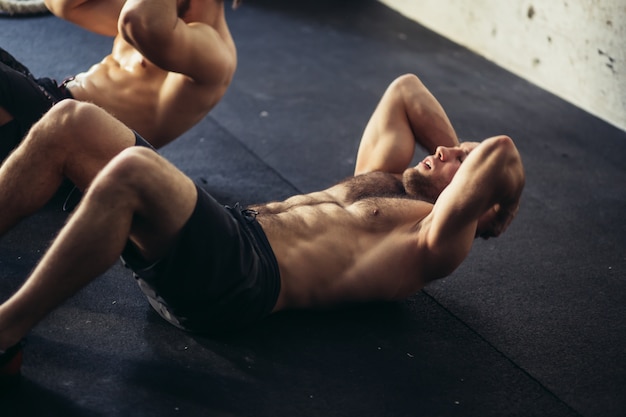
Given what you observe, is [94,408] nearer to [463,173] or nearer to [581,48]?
[463,173]

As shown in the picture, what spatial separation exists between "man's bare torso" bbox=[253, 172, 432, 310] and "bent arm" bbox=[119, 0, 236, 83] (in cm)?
61

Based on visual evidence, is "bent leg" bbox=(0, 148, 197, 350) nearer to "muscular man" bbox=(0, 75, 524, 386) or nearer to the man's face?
"muscular man" bbox=(0, 75, 524, 386)

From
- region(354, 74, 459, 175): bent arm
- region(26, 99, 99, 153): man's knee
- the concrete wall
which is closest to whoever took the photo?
A: region(26, 99, 99, 153): man's knee

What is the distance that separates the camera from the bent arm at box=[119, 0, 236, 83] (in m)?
2.48

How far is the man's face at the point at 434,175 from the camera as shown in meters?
2.36

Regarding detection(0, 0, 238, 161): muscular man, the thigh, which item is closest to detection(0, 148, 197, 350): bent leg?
the thigh

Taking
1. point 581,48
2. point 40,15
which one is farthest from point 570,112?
point 40,15

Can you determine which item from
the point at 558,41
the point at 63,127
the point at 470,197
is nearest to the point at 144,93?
the point at 63,127

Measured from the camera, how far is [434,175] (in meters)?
2.36

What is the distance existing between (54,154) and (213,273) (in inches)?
20.3

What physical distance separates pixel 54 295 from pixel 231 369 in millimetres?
507

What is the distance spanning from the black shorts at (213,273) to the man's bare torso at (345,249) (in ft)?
0.24

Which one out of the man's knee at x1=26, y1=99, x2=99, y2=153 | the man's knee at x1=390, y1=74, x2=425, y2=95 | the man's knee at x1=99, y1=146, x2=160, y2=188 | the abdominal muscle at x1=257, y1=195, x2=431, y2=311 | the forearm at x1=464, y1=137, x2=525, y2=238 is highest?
the forearm at x1=464, y1=137, x2=525, y2=238

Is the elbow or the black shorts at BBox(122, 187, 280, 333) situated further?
the elbow
